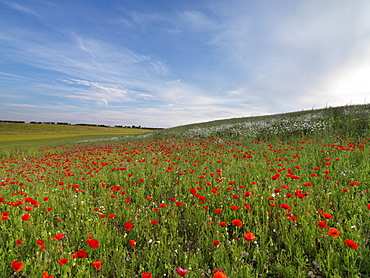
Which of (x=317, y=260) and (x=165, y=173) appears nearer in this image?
(x=317, y=260)

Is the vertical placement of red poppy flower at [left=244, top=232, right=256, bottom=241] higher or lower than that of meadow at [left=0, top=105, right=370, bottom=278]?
higher

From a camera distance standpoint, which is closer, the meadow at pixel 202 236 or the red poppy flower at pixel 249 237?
the red poppy flower at pixel 249 237

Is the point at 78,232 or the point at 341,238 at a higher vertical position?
the point at 341,238

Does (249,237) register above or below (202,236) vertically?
above

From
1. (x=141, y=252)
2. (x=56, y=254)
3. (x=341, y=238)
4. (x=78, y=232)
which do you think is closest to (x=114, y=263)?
(x=141, y=252)

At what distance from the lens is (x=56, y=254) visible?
8.45 feet

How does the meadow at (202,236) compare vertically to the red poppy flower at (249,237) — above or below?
below

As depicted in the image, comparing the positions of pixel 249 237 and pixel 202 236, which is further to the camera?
pixel 202 236

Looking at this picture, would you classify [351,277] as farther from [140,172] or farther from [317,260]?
[140,172]

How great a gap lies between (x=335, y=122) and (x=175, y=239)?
15661mm

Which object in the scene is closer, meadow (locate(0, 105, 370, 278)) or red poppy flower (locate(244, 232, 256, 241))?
red poppy flower (locate(244, 232, 256, 241))

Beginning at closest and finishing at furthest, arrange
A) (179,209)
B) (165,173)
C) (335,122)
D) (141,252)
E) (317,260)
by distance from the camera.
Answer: (317,260) < (141,252) < (179,209) < (165,173) < (335,122)

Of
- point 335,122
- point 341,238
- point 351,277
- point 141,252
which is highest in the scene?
point 335,122

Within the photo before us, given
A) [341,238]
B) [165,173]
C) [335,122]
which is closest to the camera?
[341,238]
